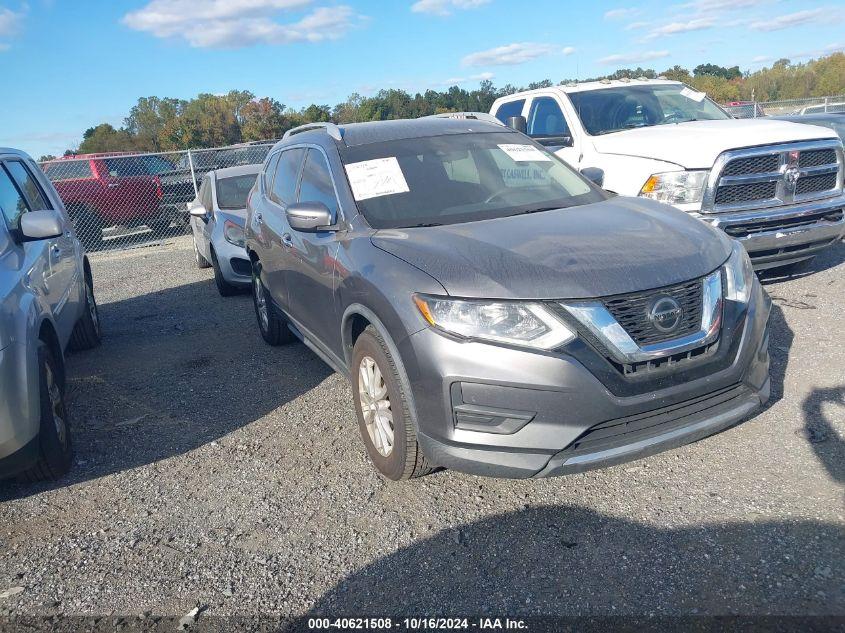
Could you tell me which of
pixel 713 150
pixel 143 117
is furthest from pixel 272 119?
pixel 713 150

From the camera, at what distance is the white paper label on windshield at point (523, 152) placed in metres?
4.57

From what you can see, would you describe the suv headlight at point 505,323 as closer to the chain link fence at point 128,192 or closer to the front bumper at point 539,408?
the front bumper at point 539,408

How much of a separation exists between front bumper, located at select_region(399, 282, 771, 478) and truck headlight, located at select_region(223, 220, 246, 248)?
18.1 ft

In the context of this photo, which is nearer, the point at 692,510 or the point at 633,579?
the point at 633,579

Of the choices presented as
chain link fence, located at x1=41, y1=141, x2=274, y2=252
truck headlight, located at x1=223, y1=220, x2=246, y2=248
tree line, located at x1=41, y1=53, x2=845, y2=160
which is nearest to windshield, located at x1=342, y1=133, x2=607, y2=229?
truck headlight, located at x1=223, y1=220, x2=246, y2=248

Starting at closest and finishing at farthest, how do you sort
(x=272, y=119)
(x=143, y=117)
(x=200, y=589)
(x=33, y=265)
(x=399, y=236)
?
(x=200, y=589), (x=399, y=236), (x=33, y=265), (x=272, y=119), (x=143, y=117)

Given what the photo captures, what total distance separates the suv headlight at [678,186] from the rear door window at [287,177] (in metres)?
2.95

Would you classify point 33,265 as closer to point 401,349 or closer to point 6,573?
point 6,573

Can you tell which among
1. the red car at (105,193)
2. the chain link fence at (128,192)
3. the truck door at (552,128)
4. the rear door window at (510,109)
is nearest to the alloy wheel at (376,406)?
the truck door at (552,128)

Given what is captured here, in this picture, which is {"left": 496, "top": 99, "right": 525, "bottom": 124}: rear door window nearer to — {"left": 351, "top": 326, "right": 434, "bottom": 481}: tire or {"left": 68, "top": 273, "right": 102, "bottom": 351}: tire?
{"left": 68, "top": 273, "right": 102, "bottom": 351}: tire

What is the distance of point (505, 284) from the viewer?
2.96 metres

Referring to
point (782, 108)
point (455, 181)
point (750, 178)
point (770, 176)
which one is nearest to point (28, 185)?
point (455, 181)

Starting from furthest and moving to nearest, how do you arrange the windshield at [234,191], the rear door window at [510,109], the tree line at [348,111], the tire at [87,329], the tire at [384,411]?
the tree line at [348,111]
the windshield at [234,191]
the rear door window at [510,109]
the tire at [87,329]
the tire at [384,411]

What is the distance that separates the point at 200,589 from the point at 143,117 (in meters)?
88.4
